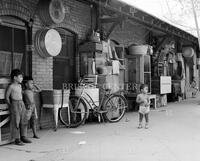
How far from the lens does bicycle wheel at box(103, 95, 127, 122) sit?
354 inches

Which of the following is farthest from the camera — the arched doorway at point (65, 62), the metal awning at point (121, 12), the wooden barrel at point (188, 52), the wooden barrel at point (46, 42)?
the wooden barrel at point (188, 52)

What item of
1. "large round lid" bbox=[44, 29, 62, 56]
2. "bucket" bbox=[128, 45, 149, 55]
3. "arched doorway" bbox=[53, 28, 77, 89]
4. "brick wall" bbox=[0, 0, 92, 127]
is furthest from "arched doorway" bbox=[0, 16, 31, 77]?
"bucket" bbox=[128, 45, 149, 55]

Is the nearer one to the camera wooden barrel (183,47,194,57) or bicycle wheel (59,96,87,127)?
bicycle wheel (59,96,87,127)

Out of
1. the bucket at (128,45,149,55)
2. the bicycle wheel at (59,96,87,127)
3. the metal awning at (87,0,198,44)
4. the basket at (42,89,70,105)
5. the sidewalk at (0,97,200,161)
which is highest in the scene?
the metal awning at (87,0,198,44)

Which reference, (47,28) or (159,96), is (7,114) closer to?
(47,28)

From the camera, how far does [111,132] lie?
7602mm

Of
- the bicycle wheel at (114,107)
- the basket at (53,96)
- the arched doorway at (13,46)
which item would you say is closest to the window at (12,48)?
the arched doorway at (13,46)

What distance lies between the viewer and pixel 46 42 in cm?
779

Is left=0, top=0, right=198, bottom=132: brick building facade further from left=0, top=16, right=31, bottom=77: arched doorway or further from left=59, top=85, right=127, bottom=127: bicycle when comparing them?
left=59, top=85, right=127, bottom=127: bicycle

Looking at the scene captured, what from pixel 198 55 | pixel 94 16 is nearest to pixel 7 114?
pixel 94 16

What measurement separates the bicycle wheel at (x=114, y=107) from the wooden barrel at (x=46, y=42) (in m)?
2.07

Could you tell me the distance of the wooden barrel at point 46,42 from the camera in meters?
7.78

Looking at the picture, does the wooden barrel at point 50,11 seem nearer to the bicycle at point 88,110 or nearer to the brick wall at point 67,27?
the brick wall at point 67,27

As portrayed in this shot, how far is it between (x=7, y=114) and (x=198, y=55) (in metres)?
18.3
